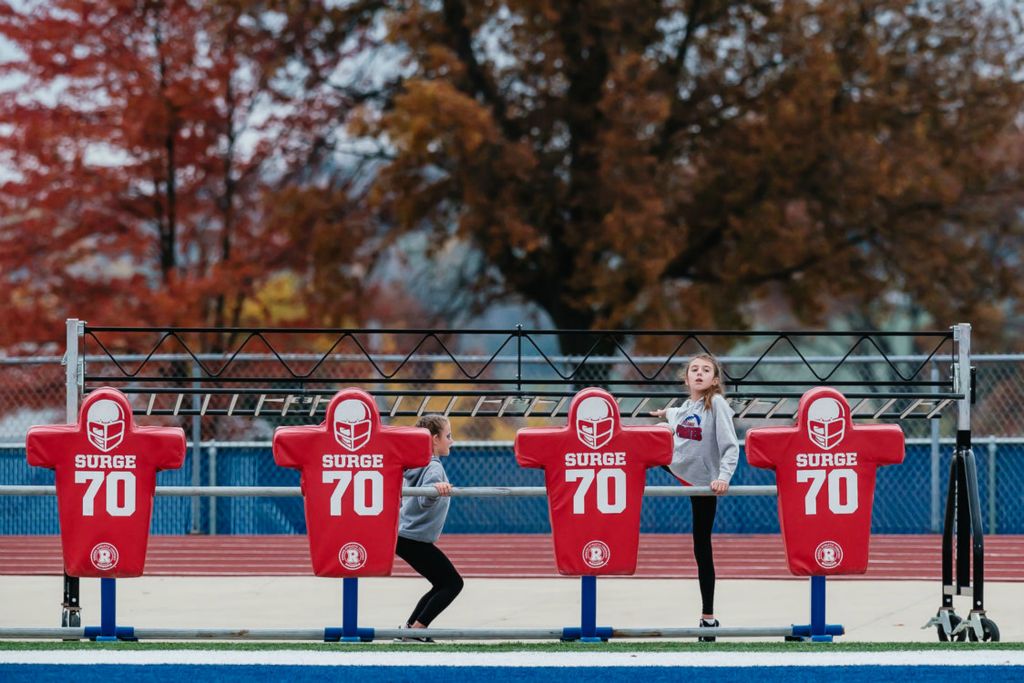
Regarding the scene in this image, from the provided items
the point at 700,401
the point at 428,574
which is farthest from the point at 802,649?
the point at 428,574

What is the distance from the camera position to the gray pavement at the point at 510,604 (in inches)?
392

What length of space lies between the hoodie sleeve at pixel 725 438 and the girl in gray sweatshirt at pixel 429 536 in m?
1.56

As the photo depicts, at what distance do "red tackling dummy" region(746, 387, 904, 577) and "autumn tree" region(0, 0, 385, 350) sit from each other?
1378cm

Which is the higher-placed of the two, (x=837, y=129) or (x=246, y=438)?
(x=837, y=129)

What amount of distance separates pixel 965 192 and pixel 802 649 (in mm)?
18228

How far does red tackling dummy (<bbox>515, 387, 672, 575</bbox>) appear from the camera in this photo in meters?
7.72

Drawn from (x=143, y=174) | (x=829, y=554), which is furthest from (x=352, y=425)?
(x=143, y=174)

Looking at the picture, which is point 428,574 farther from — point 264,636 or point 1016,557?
point 1016,557

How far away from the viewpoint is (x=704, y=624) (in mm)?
8148

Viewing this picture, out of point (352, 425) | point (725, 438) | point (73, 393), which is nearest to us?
point (352, 425)

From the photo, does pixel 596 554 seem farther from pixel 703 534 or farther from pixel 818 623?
pixel 818 623

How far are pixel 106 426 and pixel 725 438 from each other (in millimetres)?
3437

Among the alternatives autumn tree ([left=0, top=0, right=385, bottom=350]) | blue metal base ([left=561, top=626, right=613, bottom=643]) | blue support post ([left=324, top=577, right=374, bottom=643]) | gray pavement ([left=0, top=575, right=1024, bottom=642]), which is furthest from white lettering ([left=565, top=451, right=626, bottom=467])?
autumn tree ([left=0, top=0, right=385, bottom=350])

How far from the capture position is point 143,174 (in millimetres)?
21219
